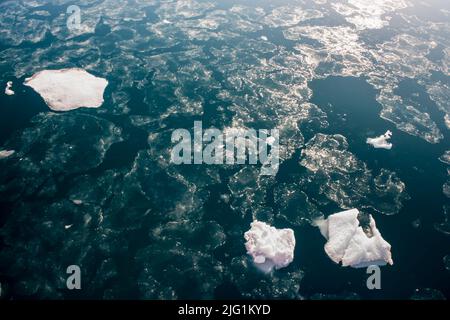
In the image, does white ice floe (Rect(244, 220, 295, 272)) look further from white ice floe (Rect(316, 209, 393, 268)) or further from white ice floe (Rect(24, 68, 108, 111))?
white ice floe (Rect(24, 68, 108, 111))

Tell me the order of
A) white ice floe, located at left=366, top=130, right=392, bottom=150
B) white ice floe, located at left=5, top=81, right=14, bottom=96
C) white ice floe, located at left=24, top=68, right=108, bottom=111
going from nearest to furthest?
white ice floe, located at left=366, top=130, right=392, bottom=150 < white ice floe, located at left=24, top=68, right=108, bottom=111 < white ice floe, located at left=5, top=81, right=14, bottom=96

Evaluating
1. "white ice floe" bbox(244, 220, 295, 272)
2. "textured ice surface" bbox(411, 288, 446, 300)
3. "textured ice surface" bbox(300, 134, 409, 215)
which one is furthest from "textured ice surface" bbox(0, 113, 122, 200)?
"textured ice surface" bbox(411, 288, 446, 300)

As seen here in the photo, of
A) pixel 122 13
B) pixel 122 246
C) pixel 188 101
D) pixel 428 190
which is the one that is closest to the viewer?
pixel 122 246

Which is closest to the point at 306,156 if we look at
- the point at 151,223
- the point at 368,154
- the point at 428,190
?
the point at 368,154

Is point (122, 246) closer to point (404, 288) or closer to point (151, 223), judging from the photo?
point (151, 223)

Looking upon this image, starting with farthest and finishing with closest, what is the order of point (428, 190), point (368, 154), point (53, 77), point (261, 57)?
point (261, 57) < point (53, 77) < point (368, 154) < point (428, 190)

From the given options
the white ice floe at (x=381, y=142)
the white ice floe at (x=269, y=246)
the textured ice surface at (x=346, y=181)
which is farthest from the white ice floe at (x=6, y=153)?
the white ice floe at (x=381, y=142)
